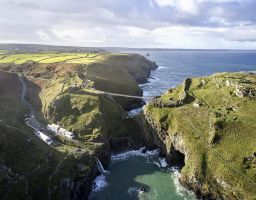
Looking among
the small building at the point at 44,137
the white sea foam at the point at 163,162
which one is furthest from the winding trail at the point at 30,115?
the white sea foam at the point at 163,162

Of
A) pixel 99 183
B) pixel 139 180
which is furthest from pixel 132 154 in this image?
pixel 99 183

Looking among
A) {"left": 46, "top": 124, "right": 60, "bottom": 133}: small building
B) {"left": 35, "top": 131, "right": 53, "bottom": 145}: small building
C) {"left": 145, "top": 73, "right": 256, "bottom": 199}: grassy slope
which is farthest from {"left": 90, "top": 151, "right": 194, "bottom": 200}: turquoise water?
{"left": 46, "top": 124, "right": 60, "bottom": 133}: small building

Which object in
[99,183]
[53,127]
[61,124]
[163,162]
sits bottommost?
[99,183]

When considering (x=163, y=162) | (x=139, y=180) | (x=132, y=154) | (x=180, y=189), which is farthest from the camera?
(x=132, y=154)

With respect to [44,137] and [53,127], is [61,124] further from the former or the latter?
[44,137]

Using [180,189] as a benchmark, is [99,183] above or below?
below

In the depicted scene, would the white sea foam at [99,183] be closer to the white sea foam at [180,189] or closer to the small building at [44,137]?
the white sea foam at [180,189]

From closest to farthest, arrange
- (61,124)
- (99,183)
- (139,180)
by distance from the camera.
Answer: (99,183) < (139,180) < (61,124)

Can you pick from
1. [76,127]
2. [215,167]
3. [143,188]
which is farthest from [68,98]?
[215,167]
